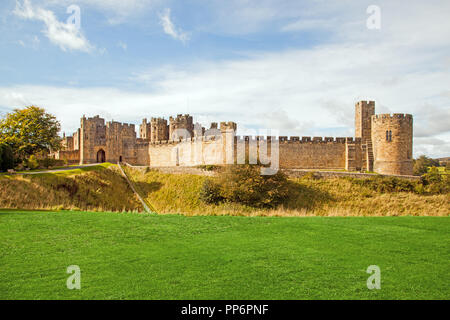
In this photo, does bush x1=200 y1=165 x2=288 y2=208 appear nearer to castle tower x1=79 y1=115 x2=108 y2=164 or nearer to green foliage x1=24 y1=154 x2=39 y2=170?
green foliage x1=24 y1=154 x2=39 y2=170

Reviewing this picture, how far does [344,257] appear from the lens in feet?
24.6

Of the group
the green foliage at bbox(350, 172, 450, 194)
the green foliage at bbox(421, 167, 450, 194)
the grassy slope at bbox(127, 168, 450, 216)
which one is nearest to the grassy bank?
the grassy slope at bbox(127, 168, 450, 216)

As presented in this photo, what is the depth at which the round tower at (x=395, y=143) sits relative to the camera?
98.0 ft

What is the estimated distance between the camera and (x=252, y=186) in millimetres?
25688

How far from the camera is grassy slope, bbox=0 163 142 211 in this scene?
20.4 metres

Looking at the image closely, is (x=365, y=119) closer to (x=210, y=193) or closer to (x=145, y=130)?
(x=210, y=193)

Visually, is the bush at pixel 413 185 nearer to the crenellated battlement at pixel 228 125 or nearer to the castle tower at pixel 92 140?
the crenellated battlement at pixel 228 125

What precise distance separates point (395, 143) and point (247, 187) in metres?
14.4

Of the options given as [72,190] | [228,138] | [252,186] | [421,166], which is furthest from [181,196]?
[421,166]

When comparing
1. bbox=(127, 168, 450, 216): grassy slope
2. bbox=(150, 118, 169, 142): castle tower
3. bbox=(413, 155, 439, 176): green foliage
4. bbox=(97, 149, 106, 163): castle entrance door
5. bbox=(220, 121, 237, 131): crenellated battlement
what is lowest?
bbox=(127, 168, 450, 216): grassy slope

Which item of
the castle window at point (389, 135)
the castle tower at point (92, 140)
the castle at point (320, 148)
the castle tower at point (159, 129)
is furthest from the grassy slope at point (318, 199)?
the castle tower at point (159, 129)

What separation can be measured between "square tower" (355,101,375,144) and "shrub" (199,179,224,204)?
50.1ft
